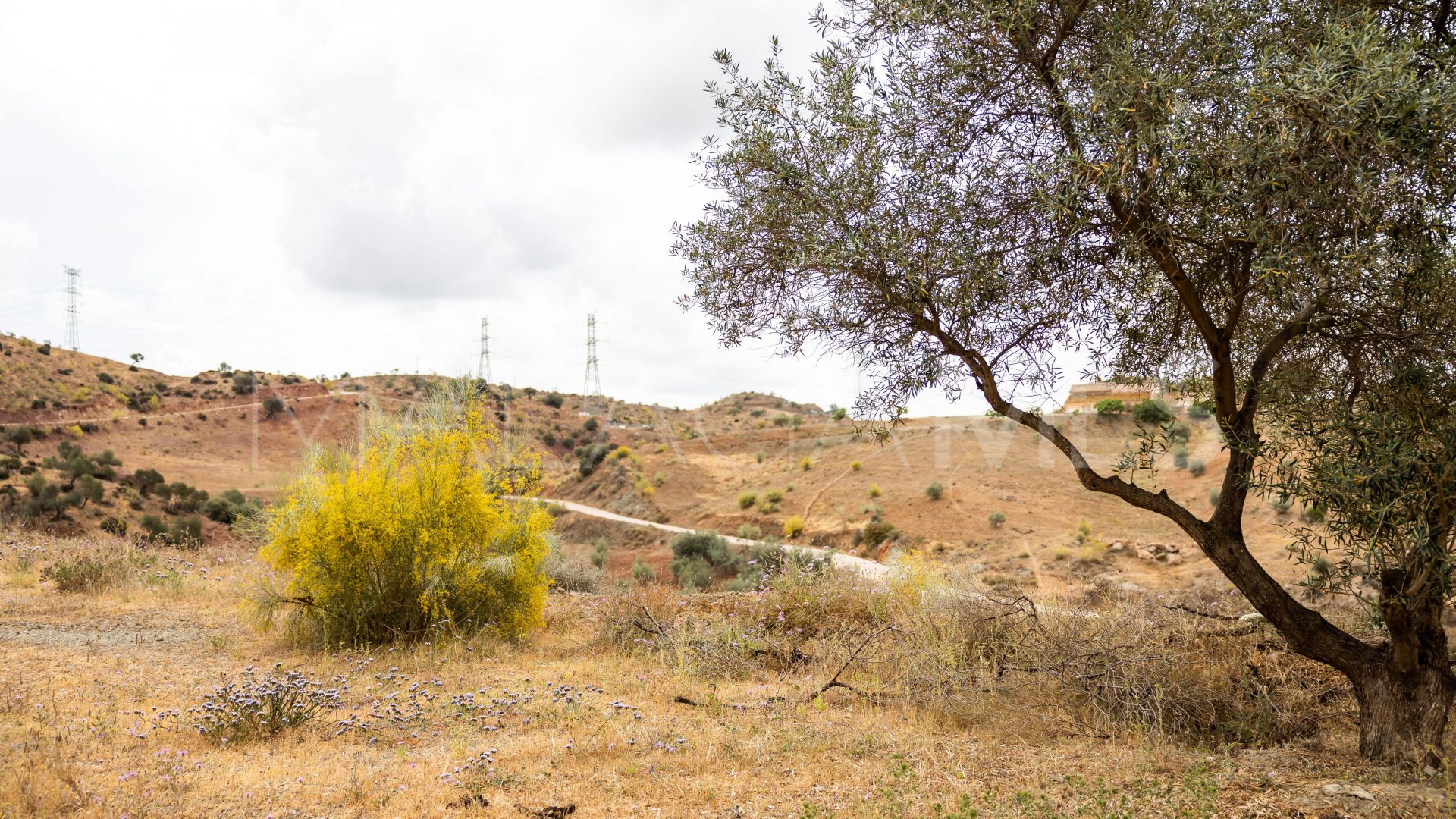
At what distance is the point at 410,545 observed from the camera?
10.5 metres

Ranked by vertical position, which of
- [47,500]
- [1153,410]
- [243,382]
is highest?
[243,382]

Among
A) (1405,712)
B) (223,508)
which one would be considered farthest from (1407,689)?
(223,508)

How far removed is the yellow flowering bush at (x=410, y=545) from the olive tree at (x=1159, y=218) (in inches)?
190

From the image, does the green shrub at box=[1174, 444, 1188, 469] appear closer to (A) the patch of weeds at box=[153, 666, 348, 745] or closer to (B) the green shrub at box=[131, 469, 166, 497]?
(A) the patch of weeds at box=[153, 666, 348, 745]

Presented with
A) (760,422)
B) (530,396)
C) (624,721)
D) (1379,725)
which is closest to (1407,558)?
(1379,725)

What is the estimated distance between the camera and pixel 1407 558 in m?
5.33

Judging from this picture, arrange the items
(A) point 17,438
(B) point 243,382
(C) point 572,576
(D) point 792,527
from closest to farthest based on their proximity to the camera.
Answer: (C) point 572,576 < (D) point 792,527 < (A) point 17,438 < (B) point 243,382

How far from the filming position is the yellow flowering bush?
10.3m

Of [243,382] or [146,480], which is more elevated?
[243,382]

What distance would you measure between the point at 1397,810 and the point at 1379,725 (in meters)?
1.34

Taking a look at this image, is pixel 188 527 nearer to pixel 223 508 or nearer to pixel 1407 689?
pixel 223 508

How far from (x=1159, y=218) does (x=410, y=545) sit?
8.81 meters

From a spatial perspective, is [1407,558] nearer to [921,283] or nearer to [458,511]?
[921,283]

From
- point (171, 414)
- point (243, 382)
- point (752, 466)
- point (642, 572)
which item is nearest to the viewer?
point (642, 572)
